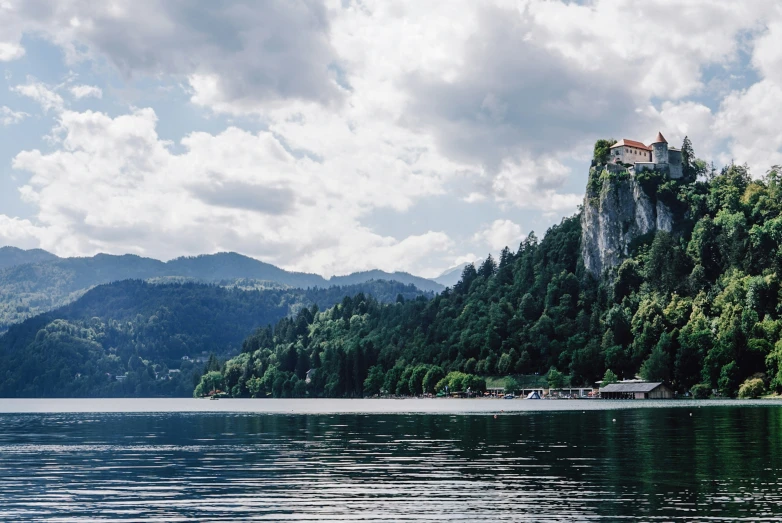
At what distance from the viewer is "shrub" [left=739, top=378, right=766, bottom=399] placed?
19475 cm

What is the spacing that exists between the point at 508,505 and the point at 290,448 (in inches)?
1471

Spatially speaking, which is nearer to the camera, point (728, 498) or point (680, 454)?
point (728, 498)

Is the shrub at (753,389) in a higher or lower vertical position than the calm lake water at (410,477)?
higher

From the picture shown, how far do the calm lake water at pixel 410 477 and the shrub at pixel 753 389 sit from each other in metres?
113

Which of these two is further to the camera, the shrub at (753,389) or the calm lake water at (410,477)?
the shrub at (753,389)

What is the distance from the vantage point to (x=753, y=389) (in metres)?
195

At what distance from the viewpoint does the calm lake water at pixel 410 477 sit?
132ft

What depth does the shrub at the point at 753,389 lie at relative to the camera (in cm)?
19475

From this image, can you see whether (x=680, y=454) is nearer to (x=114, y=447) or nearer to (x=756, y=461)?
(x=756, y=461)

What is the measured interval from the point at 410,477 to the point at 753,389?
162 meters

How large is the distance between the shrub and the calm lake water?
113 metres

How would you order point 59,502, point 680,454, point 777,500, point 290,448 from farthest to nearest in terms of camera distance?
point 290,448, point 680,454, point 59,502, point 777,500

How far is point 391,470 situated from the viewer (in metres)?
56.5

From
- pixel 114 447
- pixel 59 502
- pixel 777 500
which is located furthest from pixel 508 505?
pixel 114 447
